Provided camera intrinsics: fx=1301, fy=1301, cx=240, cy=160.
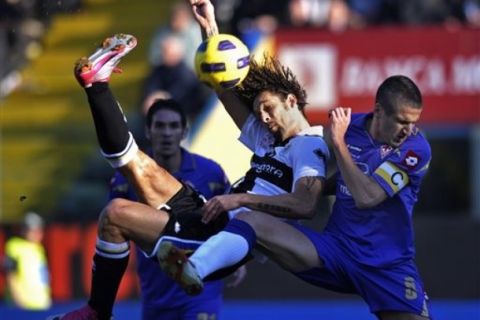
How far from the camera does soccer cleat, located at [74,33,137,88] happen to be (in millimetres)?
7809

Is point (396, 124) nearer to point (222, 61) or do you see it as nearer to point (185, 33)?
point (222, 61)

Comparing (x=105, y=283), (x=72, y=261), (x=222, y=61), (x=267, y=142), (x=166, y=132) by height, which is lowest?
(x=72, y=261)

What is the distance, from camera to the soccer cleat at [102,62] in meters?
7.81

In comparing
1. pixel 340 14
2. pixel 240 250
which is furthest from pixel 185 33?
pixel 240 250

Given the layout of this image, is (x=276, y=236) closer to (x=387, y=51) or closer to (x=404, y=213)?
(x=404, y=213)

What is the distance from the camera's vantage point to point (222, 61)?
826 cm

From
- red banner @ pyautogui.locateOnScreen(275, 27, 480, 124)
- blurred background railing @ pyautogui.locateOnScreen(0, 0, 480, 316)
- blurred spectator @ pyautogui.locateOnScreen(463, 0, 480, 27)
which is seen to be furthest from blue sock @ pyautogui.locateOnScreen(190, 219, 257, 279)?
blurred spectator @ pyautogui.locateOnScreen(463, 0, 480, 27)

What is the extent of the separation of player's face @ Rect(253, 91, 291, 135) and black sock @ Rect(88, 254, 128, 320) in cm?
128

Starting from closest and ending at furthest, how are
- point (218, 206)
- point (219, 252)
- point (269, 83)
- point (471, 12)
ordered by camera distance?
1. point (219, 252)
2. point (218, 206)
3. point (269, 83)
4. point (471, 12)

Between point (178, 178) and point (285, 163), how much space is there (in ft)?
4.70

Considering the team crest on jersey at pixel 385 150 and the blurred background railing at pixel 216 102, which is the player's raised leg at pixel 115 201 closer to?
the team crest on jersey at pixel 385 150

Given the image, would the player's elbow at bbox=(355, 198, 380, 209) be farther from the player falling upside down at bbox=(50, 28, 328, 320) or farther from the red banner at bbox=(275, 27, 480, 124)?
the red banner at bbox=(275, 27, 480, 124)

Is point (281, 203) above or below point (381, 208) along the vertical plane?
above

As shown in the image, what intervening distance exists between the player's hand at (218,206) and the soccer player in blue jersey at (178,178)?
4.82 feet
